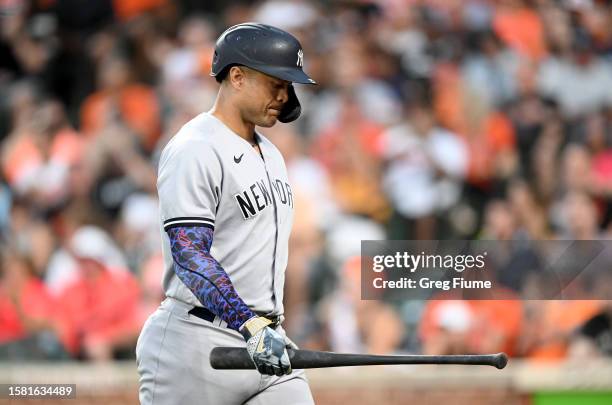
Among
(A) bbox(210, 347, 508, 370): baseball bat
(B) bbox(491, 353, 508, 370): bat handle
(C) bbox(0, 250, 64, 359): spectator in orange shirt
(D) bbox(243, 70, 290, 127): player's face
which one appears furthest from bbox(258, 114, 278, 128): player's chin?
(C) bbox(0, 250, 64, 359): spectator in orange shirt

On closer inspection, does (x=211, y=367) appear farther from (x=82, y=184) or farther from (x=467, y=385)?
(x=82, y=184)

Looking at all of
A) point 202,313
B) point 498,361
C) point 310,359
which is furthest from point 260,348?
point 498,361

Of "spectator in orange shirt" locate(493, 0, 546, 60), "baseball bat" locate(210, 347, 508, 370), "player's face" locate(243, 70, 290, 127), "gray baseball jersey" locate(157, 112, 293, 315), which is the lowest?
"baseball bat" locate(210, 347, 508, 370)

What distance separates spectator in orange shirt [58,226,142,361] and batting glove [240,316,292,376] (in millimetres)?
4513

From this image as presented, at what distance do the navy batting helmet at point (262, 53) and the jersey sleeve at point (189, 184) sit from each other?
11.7 inches

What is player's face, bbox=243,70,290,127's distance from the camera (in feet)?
12.4

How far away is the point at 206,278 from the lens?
11.4 feet

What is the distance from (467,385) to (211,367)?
3.74 metres

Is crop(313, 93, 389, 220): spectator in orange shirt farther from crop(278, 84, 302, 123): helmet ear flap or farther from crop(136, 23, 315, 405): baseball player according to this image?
crop(136, 23, 315, 405): baseball player

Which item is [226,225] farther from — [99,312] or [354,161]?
[354,161]

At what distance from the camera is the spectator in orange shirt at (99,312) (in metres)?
7.82

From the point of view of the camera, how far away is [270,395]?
147 inches

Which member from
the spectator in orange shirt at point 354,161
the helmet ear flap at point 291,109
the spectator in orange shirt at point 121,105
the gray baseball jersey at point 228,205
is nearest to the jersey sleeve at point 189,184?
the gray baseball jersey at point 228,205

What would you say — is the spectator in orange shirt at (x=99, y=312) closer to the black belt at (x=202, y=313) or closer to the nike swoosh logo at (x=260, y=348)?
the black belt at (x=202, y=313)
